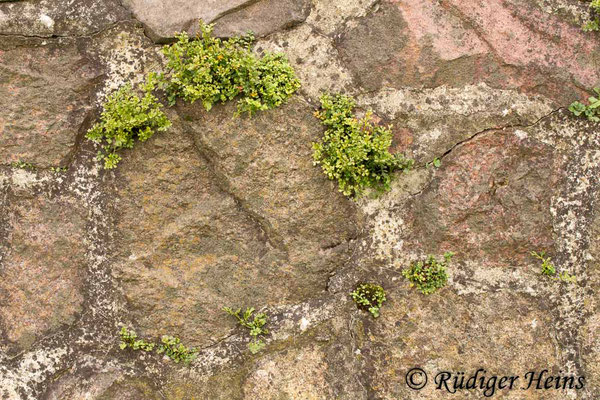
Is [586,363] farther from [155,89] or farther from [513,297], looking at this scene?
[155,89]

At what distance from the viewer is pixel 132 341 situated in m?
1.77

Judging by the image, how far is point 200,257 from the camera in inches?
68.4

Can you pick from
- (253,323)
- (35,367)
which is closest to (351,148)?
(253,323)

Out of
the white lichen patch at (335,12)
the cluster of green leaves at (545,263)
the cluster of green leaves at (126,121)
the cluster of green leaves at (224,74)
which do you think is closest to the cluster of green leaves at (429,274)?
the cluster of green leaves at (545,263)

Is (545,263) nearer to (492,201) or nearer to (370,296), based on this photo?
(492,201)

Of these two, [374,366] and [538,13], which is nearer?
[538,13]

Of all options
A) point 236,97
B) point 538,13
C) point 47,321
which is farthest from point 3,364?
point 538,13

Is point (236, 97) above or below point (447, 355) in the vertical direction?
above

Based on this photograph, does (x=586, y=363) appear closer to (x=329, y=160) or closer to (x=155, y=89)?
(x=329, y=160)

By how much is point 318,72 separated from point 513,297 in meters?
0.97

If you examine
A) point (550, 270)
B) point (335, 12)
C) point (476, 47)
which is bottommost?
point (550, 270)

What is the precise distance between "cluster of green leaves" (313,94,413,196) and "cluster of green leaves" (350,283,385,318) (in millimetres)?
324

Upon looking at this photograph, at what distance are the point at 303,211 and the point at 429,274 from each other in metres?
0.46

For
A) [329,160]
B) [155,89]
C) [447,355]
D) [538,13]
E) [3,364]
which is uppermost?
[155,89]
